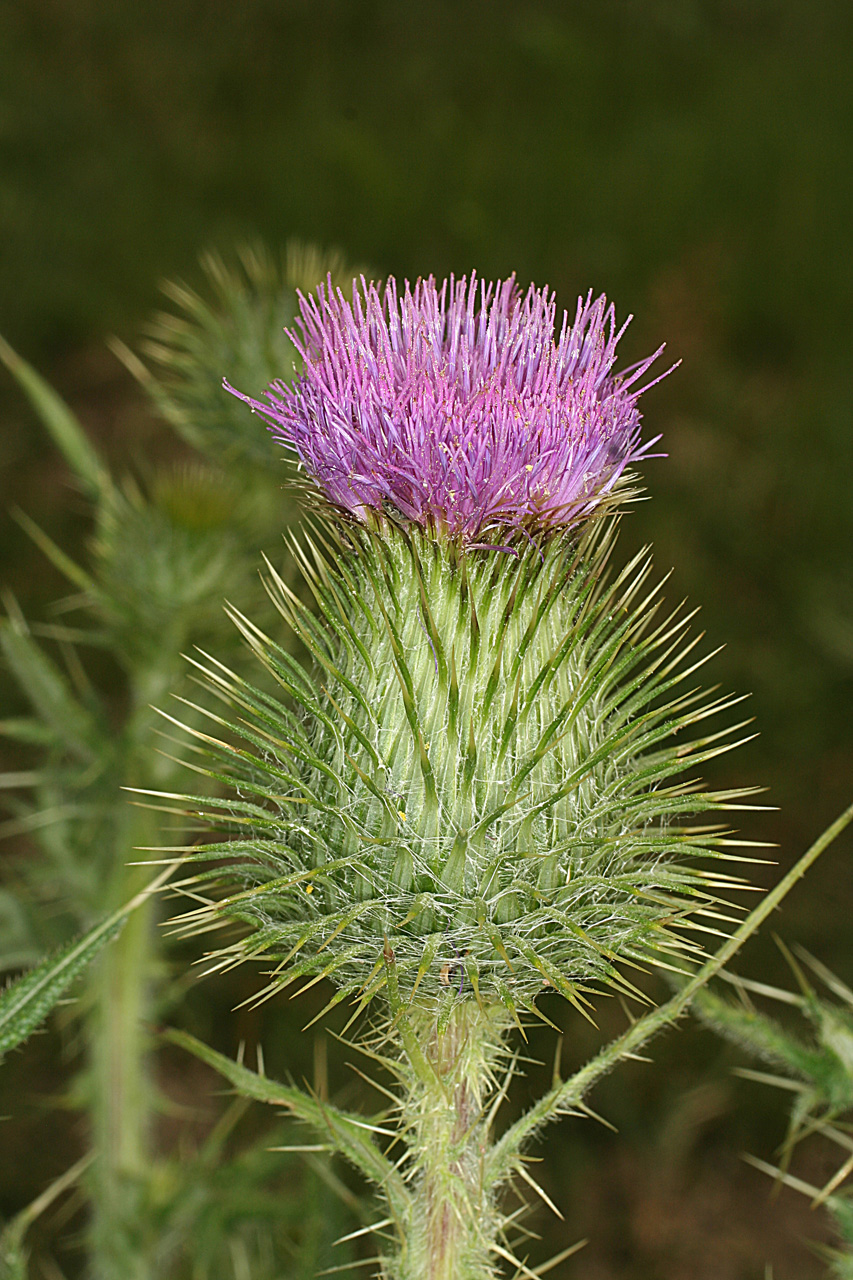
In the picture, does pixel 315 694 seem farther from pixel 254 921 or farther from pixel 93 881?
pixel 93 881

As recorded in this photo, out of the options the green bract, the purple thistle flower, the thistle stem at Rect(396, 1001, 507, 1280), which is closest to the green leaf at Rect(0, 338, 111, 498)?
the purple thistle flower

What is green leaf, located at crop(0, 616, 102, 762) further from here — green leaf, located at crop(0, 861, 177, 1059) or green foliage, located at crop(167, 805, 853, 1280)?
green foliage, located at crop(167, 805, 853, 1280)

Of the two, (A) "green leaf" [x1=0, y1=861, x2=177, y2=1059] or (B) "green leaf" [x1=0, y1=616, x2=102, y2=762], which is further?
(B) "green leaf" [x1=0, y1=616, x2=102, y2=762]

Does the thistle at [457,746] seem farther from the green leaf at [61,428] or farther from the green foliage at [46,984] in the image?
the green leaf at [61,428]

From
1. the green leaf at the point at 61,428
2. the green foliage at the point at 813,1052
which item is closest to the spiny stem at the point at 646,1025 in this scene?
the green foliage at the point at 813,1052

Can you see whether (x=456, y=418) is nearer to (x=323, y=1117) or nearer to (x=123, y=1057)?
(x=323, y=1117)

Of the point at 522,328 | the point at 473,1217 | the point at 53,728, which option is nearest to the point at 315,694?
the point at 522,328

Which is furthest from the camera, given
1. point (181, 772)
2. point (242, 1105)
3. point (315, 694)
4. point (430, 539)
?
point (181, 772)
